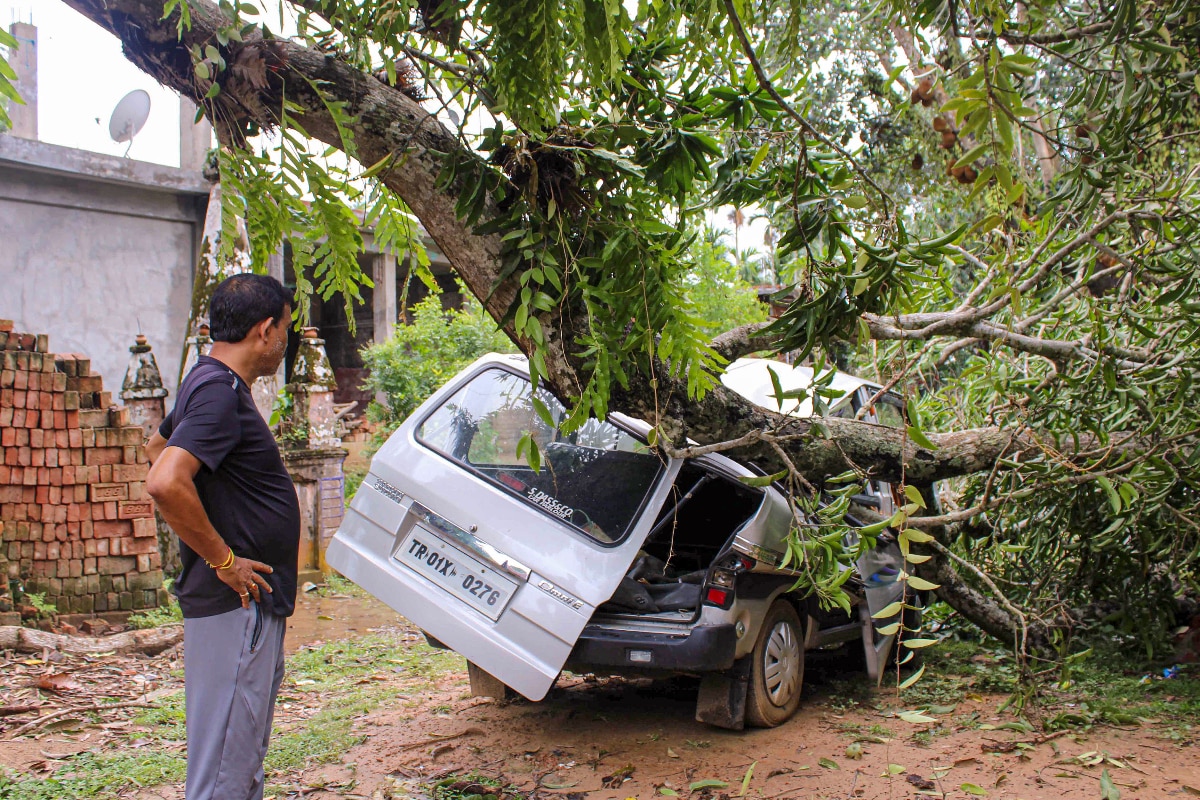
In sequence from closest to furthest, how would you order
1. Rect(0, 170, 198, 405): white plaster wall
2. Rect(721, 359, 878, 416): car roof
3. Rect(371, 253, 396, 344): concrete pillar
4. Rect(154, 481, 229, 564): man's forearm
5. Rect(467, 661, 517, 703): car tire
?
1. Rect(154, 481, 229, 564): man's forearm
2. Rect(467, 661, 517, 703): car tire
3. Rect(721, 359, 878, 416): car roof
4. Rect(0, 170, 198, 405): white plaster wall
5. Rect(371, 253, 396, 344): concrete pillar

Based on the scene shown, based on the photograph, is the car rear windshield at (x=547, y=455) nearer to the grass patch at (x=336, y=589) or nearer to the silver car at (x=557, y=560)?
the silver car at (x=557, y=560)

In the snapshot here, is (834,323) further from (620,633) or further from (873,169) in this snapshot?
(873,169)

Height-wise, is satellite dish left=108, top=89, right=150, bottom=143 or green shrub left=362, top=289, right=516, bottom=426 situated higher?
satellite dish left=108, top=89, right=150, bottom=143

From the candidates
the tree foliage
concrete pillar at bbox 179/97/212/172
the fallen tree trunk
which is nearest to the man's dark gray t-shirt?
the tree foliage

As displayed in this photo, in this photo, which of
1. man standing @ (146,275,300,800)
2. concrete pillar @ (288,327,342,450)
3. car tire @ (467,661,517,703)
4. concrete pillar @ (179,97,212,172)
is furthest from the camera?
concrete pillar @ (179,97,212,172)

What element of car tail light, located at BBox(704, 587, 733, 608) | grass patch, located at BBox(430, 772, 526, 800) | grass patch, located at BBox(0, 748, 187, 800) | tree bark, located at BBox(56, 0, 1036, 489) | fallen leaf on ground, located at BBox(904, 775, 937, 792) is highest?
tree bark, located at BBox(56, 0, 1036, 489)

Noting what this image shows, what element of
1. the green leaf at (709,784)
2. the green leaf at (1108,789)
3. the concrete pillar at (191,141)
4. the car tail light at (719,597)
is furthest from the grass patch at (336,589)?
the green leaf at (1108,789)

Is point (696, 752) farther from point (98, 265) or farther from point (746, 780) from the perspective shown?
point (98, 265)

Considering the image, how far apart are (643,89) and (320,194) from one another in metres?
1.16

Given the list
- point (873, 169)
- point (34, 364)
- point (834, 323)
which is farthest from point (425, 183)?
point (873, 169)

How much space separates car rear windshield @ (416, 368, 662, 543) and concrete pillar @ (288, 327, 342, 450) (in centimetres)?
424

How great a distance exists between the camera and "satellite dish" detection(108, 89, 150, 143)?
33.9 ft

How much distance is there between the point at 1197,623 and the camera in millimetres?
5832

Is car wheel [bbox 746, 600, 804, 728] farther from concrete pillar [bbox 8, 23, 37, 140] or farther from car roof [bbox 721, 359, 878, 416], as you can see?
concrete pillar [bbox 8, 23, 37, 140]
